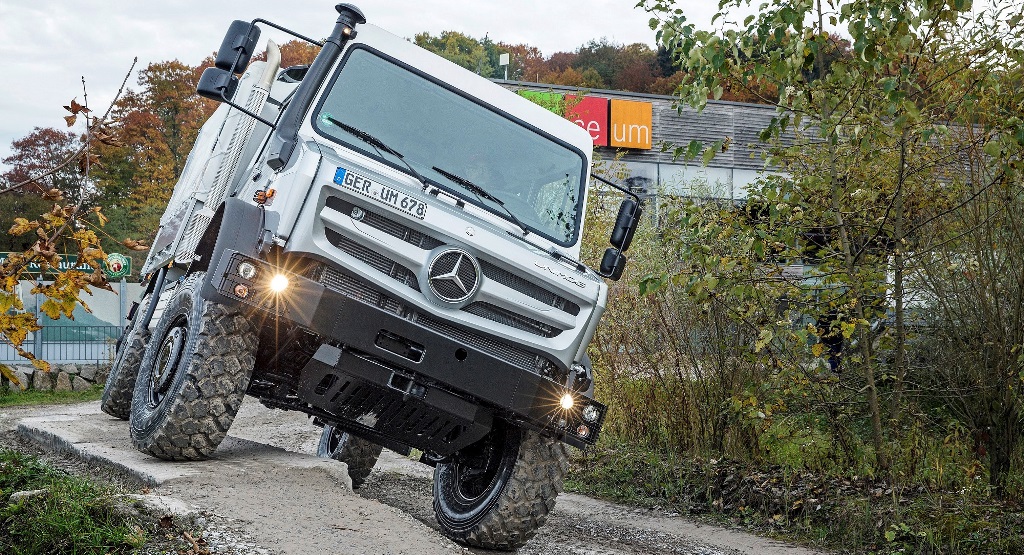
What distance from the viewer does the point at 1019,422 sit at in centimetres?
764

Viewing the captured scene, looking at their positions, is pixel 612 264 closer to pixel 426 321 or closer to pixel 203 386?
pixel 426 321

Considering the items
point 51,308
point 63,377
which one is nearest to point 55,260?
point 51,308

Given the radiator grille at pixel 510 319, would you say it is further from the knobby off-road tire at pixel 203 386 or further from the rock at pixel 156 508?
the rock at pixel 156 508

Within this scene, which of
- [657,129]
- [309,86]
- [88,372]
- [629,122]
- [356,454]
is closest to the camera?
[309,86]

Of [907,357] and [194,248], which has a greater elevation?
[194,248]

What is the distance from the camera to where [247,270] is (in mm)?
5488

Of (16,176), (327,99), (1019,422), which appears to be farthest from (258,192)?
(16,176)

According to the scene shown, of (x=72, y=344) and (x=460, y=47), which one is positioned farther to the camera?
(x=460, y=47)

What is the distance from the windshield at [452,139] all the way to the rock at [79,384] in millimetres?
15626

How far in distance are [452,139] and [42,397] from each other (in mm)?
14588

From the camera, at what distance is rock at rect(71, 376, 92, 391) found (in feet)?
63.8

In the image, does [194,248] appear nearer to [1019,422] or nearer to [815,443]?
[815,443]

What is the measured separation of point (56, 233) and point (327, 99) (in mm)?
2300

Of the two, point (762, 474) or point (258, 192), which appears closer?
point (258, 192)
